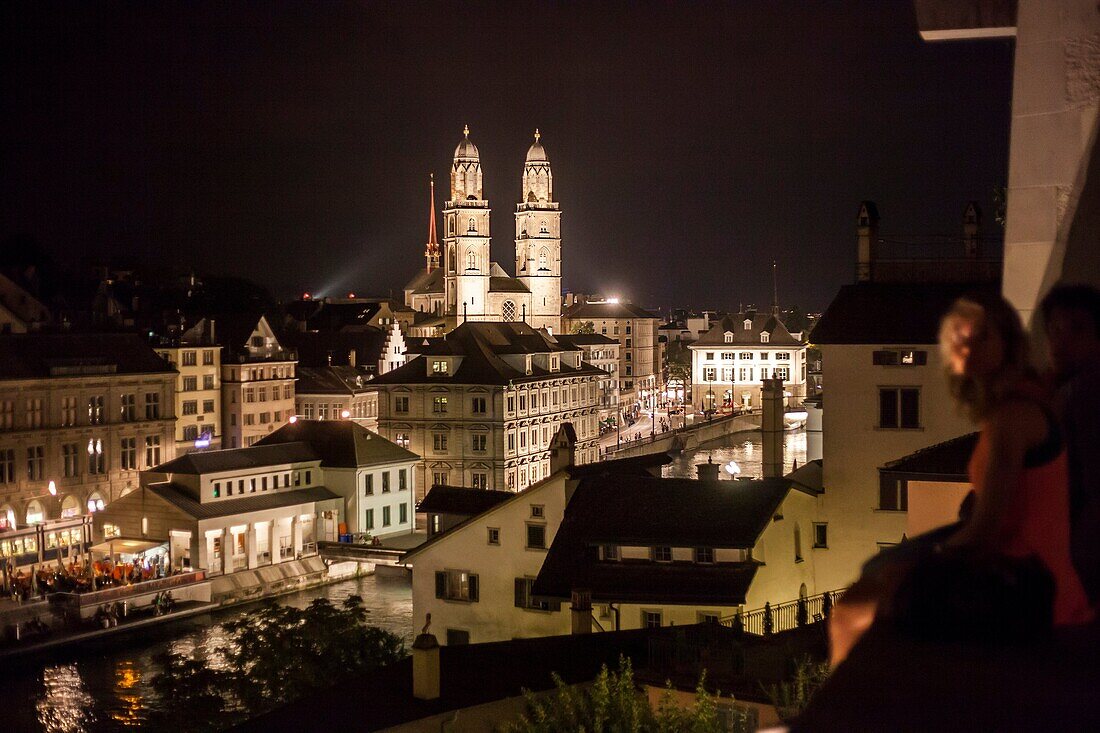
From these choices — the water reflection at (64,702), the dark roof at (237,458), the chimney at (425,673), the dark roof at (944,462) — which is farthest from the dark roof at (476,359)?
the chimney at (425,673)

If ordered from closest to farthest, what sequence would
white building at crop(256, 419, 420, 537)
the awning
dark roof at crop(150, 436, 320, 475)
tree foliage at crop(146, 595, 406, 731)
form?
tree foliage at crop(146, 595, 406, 731) < the awning < dark roof at crop(150, 436, 320, 475) < white building at crop(256, 419, 420, 537)

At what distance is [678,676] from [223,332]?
50.7m

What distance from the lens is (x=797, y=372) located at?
9762 centimetres

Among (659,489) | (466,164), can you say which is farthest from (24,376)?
(466,164)

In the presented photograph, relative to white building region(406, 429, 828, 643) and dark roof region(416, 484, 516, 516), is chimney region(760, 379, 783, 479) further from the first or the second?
dark roof region(416, 484, 516, 516)

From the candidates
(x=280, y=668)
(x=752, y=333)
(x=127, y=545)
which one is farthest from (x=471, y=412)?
(x=752, y=333)

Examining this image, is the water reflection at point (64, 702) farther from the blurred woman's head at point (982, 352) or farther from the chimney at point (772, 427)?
the blurred woman's head at point (982, 352)

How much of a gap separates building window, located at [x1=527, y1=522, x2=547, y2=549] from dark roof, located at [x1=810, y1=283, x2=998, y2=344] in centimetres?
543

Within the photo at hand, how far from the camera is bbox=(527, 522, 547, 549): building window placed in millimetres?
22172

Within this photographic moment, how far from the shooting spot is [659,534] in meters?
19.6

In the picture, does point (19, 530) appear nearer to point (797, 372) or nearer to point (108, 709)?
point (108, 709)

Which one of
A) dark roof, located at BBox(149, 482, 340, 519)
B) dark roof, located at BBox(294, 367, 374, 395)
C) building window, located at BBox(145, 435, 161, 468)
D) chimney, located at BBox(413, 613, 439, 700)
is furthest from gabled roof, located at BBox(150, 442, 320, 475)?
chimney, located at BBox(413, 613, 439, 700)

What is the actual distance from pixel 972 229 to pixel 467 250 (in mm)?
73903

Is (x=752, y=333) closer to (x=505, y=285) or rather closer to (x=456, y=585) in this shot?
(x=505, y=285)
